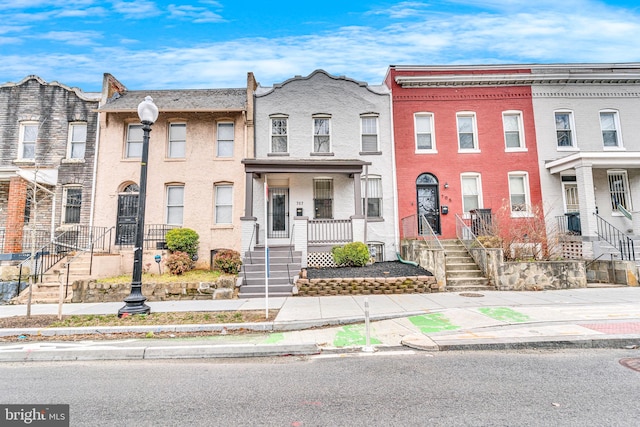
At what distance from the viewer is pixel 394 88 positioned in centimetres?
1530

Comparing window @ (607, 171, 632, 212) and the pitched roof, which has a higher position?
the pitched roof

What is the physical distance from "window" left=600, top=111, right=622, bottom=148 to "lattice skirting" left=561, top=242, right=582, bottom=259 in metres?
6.23

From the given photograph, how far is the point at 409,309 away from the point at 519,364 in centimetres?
332

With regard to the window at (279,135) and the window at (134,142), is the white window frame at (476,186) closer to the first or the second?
the window at (279,135)

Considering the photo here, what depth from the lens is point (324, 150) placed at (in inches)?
593

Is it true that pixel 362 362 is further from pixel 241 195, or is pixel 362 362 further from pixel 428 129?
pixel 428 129

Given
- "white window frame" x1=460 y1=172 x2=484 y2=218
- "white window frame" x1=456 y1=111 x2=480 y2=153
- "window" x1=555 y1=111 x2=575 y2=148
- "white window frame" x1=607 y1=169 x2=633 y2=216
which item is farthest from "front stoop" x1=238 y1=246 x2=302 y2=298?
"white window frame" x1=607 y1=169 x2=633 y2=216

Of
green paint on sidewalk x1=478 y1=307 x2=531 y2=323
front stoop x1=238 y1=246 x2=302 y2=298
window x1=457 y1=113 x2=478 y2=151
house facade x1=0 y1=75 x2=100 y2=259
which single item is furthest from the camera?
window x1=457 y1=113 x2=478 y2=151

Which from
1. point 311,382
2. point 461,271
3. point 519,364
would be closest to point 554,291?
point 461,271

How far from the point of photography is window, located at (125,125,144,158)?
14.8 metres

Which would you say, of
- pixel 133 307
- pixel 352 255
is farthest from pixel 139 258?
pixel 352 255

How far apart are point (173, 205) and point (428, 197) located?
462 inches

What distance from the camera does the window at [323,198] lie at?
14.7 meters

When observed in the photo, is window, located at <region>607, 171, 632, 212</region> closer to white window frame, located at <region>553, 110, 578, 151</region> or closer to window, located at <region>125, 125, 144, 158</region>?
white window frame, located at <region>553, 110, 578, 151</region>
